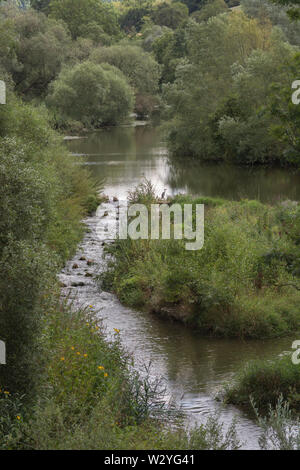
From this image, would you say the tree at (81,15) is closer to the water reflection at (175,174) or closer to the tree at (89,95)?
the tree at (89,95)

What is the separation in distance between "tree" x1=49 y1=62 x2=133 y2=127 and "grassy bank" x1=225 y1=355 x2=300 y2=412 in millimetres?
45082

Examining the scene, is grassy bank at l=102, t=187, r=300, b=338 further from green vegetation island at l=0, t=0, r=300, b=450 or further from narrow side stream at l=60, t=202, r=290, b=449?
narrow side stream at l=60, t=202, r=290, b=449

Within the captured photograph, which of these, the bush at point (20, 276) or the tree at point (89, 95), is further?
the tree at point (89, 95)

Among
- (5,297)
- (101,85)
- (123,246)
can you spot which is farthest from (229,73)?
(5,297)

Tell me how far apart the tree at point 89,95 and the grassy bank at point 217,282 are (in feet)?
127

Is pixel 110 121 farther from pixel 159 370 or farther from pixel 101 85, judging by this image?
pixel 159 370

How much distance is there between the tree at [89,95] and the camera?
2056 inches

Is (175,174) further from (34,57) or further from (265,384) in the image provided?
(34,57)

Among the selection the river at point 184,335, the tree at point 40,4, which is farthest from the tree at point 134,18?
the river at point 184,335

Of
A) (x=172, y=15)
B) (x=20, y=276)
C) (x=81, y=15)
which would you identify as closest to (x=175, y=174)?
(x=20, y=276)

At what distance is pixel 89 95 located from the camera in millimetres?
52594

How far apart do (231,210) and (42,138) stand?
580cm

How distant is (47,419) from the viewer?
6.11 metres

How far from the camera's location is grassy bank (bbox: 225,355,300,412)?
8.99 meters
